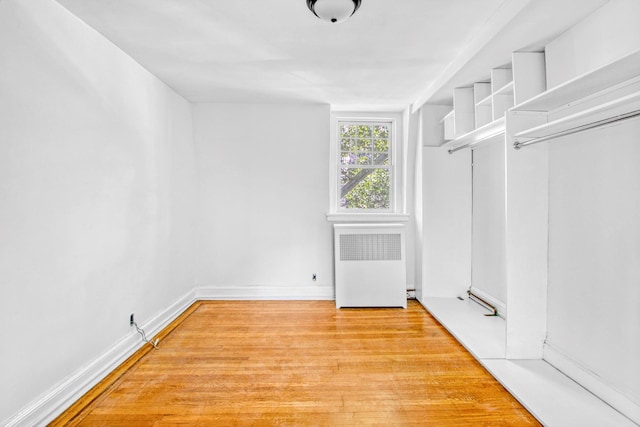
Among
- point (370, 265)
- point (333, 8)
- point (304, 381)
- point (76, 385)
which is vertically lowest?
point (304, 381)

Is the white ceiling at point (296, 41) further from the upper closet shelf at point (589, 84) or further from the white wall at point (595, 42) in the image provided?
the upper closet shelf at point (589, 84)

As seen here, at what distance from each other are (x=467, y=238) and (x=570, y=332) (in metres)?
1.82

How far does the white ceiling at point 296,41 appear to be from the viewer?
207 centimetres

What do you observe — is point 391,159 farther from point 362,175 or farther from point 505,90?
point 505,90

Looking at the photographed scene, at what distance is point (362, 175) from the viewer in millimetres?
4430

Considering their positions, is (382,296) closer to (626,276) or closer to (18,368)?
(626,276)

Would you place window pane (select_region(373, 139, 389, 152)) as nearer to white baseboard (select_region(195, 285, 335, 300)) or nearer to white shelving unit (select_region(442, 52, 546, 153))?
white shelving unit (select_region(442, 52, 546, 153))

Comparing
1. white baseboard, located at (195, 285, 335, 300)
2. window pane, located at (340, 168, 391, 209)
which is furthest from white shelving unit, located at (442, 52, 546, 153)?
white baseboard, located at (195, 285, 335, 300)

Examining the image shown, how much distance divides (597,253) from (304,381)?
6.57ft

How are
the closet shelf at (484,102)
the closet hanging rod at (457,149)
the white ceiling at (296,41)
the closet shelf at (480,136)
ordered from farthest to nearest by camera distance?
the closet hanging rod at (457,149), the closet shelf at (484,102), the closet shelf at (480,136), the white ceiling at (296,41)

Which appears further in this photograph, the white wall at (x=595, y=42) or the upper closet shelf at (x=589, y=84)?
the white wall at (x=595, y=42)

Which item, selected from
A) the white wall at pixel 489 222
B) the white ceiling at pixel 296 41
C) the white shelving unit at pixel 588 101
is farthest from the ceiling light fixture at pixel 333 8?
the white wall at pixel 489 222

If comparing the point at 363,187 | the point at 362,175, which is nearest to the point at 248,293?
the point at 363,187

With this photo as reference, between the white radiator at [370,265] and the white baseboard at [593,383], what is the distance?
5.38 feet
